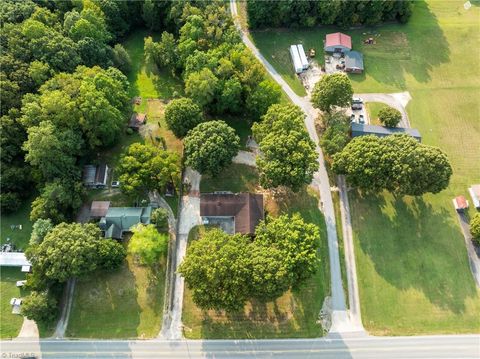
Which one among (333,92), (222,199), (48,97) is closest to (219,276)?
(222,199)

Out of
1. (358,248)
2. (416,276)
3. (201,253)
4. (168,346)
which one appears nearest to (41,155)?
(201,253)

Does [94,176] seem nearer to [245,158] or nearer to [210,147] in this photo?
[210,147]

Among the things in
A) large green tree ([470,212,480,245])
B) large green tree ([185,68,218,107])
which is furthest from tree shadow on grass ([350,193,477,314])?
large green tree ([185,68,218,107])

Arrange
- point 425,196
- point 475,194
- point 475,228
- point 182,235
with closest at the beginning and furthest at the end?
point 475,228, point 182,235, point 475,194, point 425,196

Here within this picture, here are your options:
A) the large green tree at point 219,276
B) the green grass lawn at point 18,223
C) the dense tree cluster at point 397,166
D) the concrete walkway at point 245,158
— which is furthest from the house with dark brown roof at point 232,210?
the green grass lawn at point 18,223

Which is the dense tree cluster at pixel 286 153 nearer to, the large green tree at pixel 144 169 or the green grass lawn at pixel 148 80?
the large green tree at pixel 144 169

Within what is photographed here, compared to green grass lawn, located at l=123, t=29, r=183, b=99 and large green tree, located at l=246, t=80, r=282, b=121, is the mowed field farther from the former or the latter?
green grass lawn, located at l=123, t=29, r=183, b=99

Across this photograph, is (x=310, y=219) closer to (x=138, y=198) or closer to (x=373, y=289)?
(x=373, y=289)
